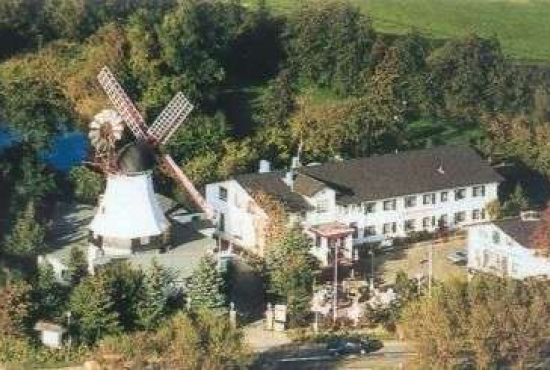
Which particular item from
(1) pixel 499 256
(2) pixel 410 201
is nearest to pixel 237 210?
(2) pixel 410 201

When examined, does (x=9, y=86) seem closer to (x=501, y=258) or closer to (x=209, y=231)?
(x=209, y=231)

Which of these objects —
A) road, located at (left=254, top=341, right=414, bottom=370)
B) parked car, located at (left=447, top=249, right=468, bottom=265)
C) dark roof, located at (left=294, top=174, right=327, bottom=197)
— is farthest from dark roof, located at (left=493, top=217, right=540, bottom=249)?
road, located at (left=254, top=341, right=414, bottom=370)

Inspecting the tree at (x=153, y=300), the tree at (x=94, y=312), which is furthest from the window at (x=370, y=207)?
the tree at (x=94, y=312)

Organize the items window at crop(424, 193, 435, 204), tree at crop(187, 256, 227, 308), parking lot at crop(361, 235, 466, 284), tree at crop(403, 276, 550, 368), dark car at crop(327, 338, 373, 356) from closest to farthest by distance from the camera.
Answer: tree at crop(403, 276, 550, 368)
dark car at crop(327, 338, 373, 356)
tree at crop(187, 256, 227, 308)
parking lot at crop(361, 235, 466, 284)
window at crop(424, 193, 435, 204)

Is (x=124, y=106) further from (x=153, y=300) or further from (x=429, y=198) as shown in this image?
(x=429, y=198)

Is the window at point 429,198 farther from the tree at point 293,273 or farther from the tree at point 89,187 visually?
the tree at point 89,187

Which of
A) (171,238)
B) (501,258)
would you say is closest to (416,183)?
(501,258)

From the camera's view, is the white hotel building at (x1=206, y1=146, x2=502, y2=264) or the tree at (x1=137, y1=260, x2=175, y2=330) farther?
the white hotel building at (x1=206, y1=146, x2=502, y2=264)

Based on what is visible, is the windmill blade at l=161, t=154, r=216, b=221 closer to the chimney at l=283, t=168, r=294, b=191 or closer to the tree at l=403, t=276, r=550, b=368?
the chimney at l=283, t=168, r=294, b=191
